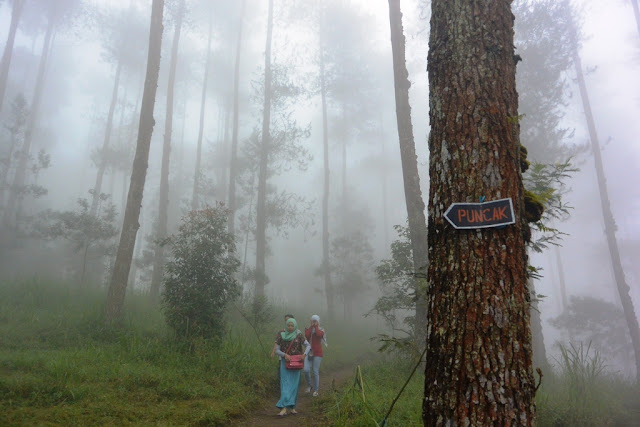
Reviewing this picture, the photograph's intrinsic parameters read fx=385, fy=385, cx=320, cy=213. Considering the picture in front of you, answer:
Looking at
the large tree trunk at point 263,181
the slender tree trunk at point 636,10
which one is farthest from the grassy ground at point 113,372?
the slender tree trunk at point 636,10

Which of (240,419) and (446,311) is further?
(240,419)

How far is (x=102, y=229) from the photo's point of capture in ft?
53.3

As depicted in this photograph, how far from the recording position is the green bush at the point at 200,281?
8758 mm

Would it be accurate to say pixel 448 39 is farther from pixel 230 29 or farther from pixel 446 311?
pixel 230 29

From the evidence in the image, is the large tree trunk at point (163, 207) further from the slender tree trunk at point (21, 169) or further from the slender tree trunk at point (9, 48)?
the slender tree trunk at point (21, 169)

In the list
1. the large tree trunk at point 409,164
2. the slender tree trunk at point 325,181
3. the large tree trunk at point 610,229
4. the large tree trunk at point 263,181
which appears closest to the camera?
the large tree trunk at point 409,164

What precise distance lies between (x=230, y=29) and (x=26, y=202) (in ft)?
64.5

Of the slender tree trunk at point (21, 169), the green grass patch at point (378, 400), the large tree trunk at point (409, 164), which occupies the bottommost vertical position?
the green grass patch at point (378, 400)

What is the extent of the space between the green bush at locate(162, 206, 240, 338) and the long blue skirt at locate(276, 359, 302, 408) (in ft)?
8.11

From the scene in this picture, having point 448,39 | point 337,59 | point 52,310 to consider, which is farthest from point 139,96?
point 448,39

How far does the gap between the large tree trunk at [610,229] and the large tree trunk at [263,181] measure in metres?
14.0

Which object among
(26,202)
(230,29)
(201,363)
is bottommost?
(201,363)

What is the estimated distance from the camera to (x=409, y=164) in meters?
9.20

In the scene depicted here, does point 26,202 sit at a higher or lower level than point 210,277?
higher
